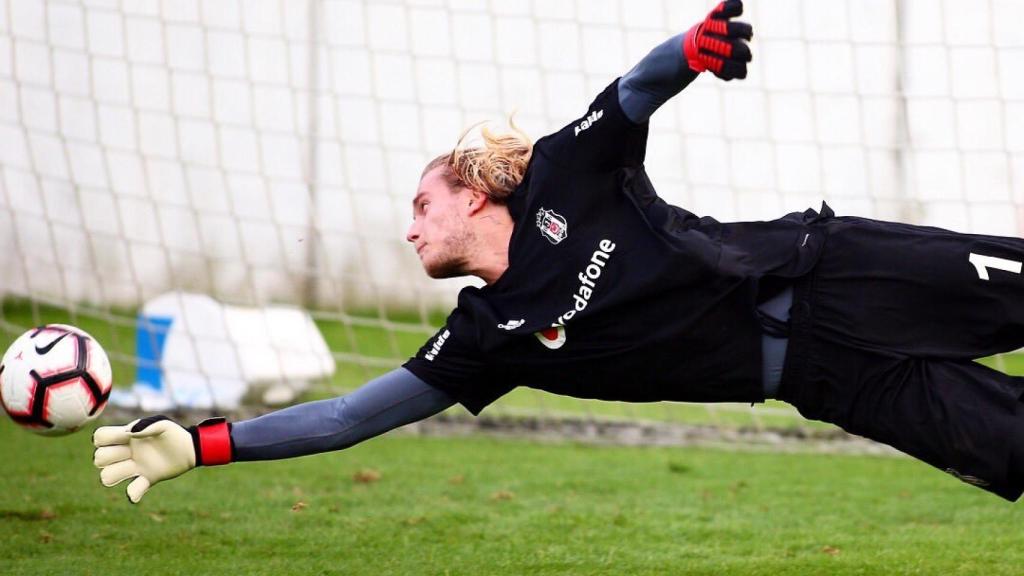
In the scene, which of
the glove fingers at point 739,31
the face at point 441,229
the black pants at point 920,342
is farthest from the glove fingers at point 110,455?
the glove fingers at point 739,31

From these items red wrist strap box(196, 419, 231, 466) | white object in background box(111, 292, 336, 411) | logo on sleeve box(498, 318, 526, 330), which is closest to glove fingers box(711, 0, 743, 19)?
logo on sleeve box(498, 318, 526, 330)

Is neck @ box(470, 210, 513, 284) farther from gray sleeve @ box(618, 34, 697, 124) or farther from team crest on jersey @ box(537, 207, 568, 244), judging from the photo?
gray sleeve @ box(618, 34, 697, 124)

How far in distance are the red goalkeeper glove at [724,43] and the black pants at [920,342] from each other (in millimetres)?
674

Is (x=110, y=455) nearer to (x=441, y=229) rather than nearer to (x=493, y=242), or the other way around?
(x=441, y=229)

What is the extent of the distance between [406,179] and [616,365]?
585 centimetres

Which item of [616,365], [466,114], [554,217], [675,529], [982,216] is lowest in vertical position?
[675,529]

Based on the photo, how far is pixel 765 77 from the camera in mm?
7180

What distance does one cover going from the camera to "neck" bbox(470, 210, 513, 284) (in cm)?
349

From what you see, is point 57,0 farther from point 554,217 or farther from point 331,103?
point 554,217

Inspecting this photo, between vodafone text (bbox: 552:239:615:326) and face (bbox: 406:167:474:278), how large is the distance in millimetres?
348

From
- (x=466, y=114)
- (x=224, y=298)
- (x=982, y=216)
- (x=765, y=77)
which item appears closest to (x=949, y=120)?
(x=982, y=216)

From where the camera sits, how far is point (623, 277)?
334 centimetres

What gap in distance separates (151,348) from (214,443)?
4848 millimetres

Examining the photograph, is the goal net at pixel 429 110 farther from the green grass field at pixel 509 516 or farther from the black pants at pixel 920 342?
the black pants at pixel 920 342
